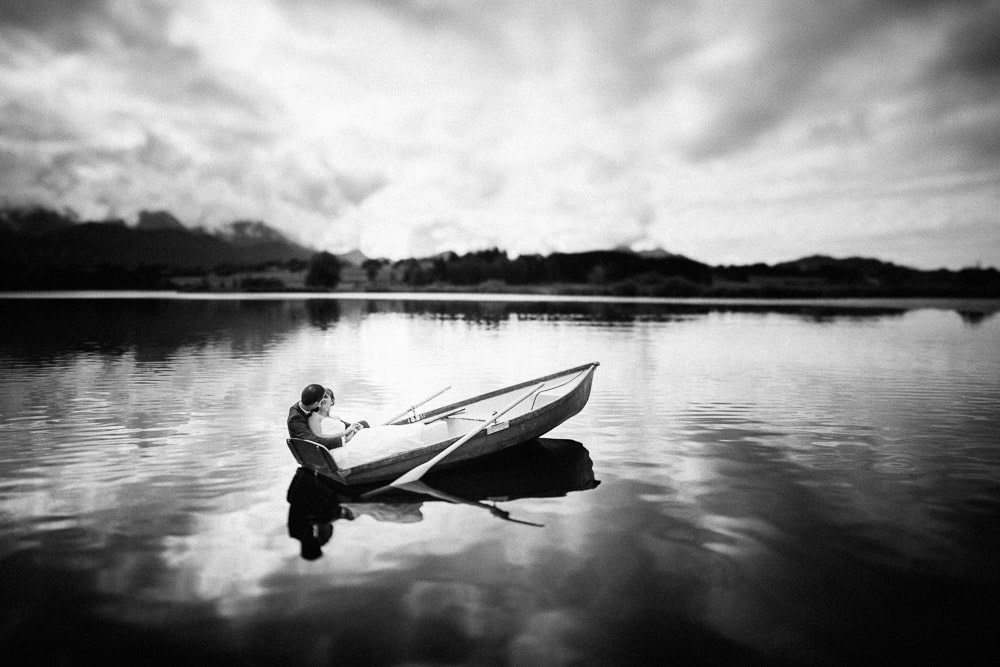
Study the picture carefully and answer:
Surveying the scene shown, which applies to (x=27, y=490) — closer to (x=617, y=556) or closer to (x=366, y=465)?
(x=366, y=465)

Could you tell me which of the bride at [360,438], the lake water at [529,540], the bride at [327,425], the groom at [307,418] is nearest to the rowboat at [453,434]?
the bride at [360,438]

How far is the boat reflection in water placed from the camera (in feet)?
40.6

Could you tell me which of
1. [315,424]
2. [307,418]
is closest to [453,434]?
[315,424]

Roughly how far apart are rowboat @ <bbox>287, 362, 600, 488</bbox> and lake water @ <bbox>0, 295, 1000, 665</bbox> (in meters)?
0.77

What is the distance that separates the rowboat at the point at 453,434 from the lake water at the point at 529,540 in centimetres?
77

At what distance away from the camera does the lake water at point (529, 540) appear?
819cm

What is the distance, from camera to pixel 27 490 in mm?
13766

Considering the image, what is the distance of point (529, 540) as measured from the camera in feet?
37.3

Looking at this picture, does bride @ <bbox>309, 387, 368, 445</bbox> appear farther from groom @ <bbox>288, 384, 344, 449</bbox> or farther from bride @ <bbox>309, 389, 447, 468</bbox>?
groom @ <bbox>288, 384, 344, 449</bbox>

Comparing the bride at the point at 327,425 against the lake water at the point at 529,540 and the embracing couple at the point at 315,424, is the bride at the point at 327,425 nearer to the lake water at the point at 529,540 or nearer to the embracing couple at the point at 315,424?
the embracing couple at the point at 315,424

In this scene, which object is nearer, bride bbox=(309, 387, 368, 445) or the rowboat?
the rowboat

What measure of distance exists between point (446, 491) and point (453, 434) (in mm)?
2387

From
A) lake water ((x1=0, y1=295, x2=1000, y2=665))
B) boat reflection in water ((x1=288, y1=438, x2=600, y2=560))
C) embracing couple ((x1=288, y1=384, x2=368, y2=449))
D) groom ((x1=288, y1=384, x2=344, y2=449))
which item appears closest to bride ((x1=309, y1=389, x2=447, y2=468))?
embracing couple ((x1=288, y1=384, x2=368, y2=449))

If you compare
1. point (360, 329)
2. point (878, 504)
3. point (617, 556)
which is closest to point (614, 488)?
point (617, 556)
